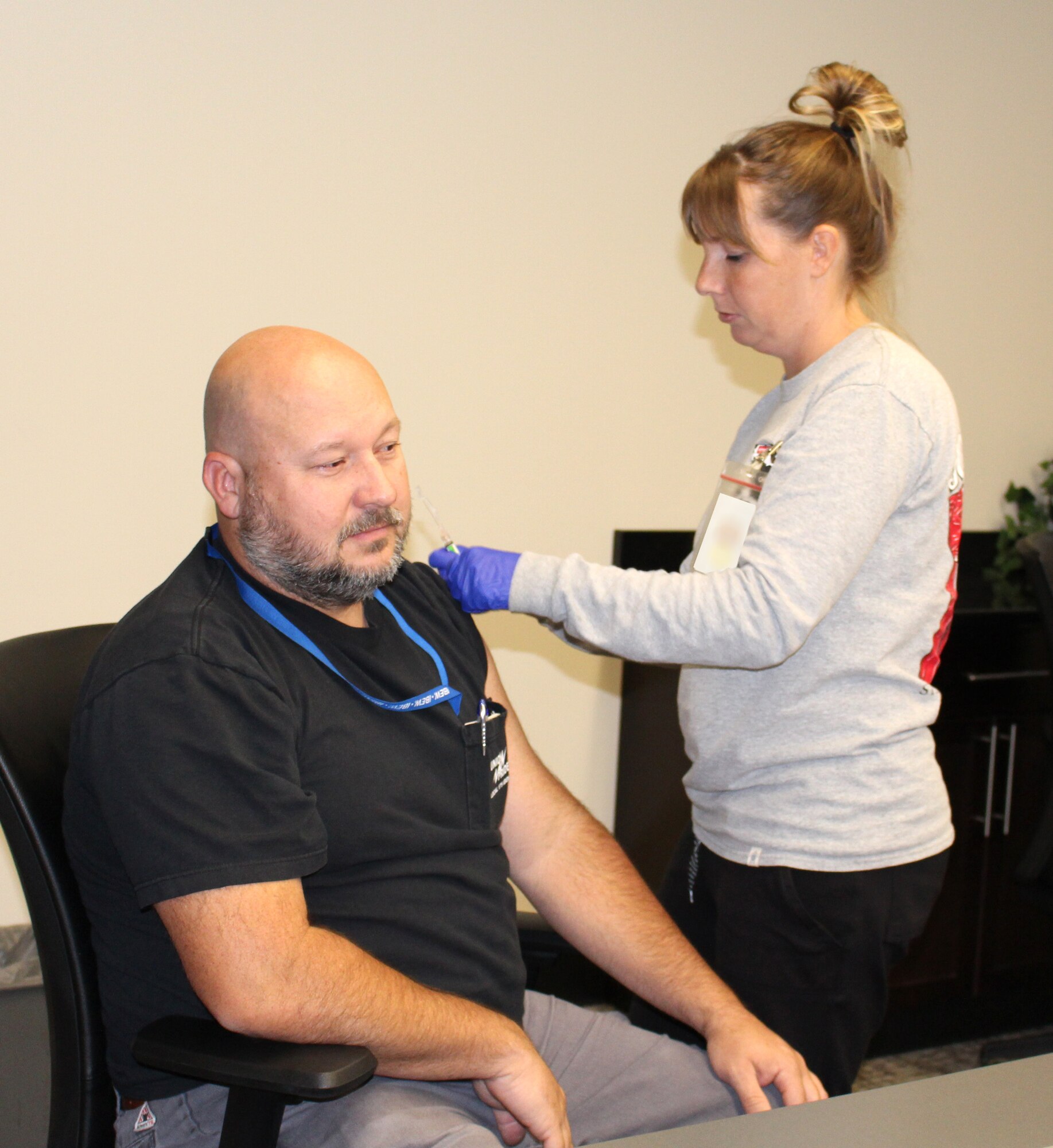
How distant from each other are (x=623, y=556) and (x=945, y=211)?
126 centimetres

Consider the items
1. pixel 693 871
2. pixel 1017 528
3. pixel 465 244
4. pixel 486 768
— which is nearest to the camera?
pixel 486 768

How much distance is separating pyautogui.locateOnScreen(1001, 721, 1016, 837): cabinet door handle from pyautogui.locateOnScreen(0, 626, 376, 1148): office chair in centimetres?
200

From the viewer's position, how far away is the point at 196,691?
104 centimetres

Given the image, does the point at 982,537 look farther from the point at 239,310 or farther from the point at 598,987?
the point at 239,310

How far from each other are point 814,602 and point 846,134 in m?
0.64

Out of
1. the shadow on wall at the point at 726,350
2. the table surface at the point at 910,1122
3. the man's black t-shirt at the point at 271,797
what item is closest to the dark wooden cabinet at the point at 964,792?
the shadow on wall at the point at 726,350

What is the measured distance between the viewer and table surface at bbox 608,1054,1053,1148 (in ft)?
2.26

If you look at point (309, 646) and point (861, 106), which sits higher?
point (861, 106)

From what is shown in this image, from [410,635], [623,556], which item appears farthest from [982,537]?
[410,635]

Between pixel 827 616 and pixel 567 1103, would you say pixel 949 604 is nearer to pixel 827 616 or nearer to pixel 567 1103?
pixel 827 616

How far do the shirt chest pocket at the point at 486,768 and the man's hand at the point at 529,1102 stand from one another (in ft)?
0.85

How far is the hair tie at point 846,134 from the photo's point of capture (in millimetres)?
1485

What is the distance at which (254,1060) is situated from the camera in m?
0.94

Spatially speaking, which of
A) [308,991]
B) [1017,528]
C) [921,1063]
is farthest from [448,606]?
[1017,528]
